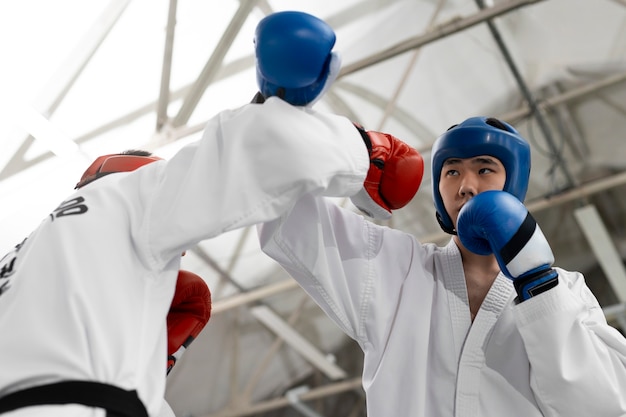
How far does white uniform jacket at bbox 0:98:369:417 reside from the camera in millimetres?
999

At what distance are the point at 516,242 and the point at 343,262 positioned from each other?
470 mm

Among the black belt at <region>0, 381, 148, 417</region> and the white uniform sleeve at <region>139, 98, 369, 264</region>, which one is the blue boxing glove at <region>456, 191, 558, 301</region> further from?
the black belt at <region>0, 381, 148, 417</region>

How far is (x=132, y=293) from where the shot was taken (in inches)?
42.8

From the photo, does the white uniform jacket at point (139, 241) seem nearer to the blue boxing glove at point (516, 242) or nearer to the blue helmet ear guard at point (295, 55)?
the blue helmet ear guard at point (295, 55)

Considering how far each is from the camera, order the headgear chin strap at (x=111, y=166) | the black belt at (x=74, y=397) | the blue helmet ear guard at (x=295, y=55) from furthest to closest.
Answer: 1. the headgear chin strap at (x=111, y=166)
2. the blue helmet ear guard at (x=295, y=55)
3. the black belt at (x=74, y=397)

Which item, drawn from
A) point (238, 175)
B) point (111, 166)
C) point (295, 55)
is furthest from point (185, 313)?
point (295, 55)

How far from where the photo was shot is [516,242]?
61.7 inches

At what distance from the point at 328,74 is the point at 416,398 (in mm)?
930

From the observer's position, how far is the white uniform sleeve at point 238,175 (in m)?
1.12

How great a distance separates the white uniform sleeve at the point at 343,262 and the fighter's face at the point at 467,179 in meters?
0.19

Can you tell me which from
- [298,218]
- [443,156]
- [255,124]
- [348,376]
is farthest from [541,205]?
[255,124]

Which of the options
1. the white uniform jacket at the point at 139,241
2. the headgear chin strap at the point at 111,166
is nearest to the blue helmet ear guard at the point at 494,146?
the white uniform jacket at the point at 139,241

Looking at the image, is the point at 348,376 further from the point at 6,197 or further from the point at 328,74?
the point at 328,74

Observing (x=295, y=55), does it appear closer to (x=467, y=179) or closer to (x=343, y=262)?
(x=343, y=262)
